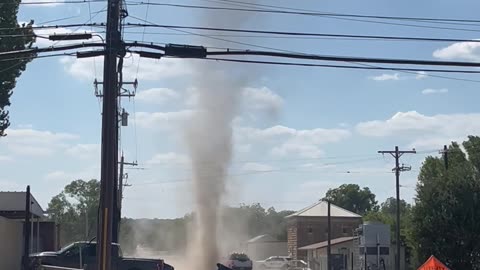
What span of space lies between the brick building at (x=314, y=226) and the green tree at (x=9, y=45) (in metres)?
72.7

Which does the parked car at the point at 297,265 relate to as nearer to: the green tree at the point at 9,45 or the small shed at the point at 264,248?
the small shed at the point at 264,248

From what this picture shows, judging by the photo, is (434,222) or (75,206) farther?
(75,206)

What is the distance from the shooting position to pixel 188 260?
7531 cm

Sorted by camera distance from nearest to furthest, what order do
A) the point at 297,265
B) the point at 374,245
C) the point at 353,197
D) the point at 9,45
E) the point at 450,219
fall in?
the point at 9,45 < the point at 450,219 < the point at 374,245 < the point at 297,265 < the point at 353,197

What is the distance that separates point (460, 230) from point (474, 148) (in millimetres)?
19460

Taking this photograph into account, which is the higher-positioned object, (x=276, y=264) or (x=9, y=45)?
(x=9, y=45)

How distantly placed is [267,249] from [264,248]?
49 cm

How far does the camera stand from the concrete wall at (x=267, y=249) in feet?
375

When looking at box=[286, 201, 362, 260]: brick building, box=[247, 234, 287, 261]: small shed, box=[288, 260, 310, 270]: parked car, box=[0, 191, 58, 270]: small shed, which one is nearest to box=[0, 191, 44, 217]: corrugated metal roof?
box=[0, 191, 58, 270]: small shed

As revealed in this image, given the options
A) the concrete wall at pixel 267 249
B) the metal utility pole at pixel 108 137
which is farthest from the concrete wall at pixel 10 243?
the concrete wall at pixel 267 249

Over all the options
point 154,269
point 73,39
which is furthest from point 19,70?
point 73,39

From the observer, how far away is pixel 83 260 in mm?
34375

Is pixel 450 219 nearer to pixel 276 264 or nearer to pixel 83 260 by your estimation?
pixel 83 260

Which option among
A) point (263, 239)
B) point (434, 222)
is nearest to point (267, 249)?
point (263, 239)
